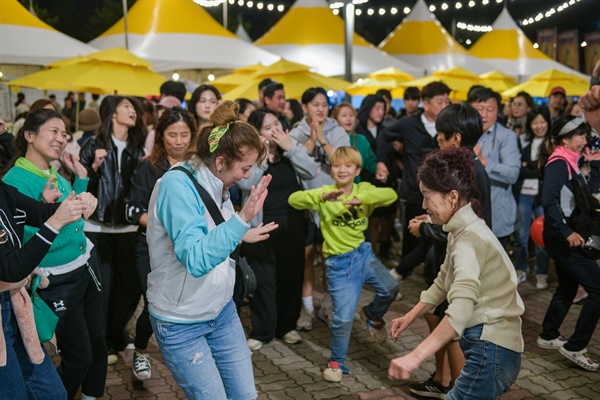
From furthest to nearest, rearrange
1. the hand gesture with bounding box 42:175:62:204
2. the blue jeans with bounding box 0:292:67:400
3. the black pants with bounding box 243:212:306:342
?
the black pants with bounding box 243:212:306:342 < the hand gesture with bounding box 42:175:62:204 < the blue jeans with bounding box 0:292:67:400

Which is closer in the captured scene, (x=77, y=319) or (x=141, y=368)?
(x=77, y=319)

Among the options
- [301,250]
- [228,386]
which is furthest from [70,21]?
[228,386]

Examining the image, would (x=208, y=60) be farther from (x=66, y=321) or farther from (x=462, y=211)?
(x=462, y=211)

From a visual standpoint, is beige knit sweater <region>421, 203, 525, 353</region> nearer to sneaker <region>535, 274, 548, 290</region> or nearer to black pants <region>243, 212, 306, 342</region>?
black pants <region>243, 212, 306, 342</region>

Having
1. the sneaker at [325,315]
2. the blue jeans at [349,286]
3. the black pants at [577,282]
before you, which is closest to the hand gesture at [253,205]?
the blue jeans at [349,286]

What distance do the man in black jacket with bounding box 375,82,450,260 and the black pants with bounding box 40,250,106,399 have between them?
3.52 meters

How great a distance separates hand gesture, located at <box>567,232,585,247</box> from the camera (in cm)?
538

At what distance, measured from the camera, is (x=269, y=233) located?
19.5 ft

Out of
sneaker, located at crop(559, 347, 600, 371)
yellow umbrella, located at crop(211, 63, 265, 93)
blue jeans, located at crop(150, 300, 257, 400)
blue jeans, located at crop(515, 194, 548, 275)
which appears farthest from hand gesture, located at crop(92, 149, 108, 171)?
yellow umbrella, located at crop(211, 63, 265, 93)

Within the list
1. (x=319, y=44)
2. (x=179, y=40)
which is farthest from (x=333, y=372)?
(x=319, y=44)

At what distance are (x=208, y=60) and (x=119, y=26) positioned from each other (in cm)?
346

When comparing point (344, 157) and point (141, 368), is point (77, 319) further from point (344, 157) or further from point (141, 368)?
point (344, 157)

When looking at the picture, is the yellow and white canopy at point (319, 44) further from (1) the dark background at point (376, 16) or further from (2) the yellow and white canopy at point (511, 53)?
(1) the dark background at point (376, 16)

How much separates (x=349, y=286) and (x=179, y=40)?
10.8 m
